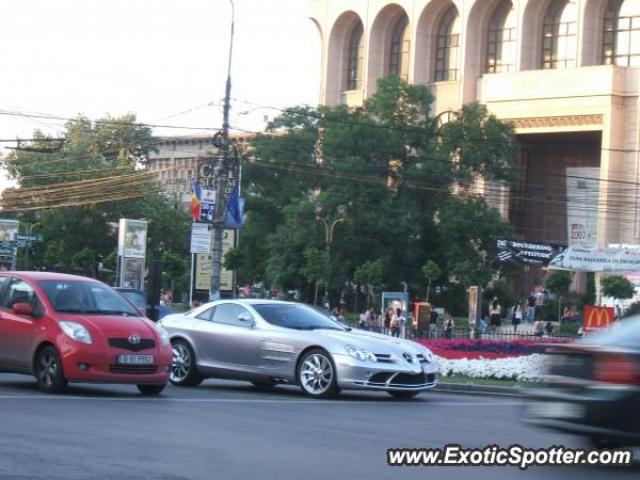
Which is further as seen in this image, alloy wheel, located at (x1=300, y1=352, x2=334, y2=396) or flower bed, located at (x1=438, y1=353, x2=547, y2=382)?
flower bed, located at (x1=438, y1=353, x2=547, y2=382)

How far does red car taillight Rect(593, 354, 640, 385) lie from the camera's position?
10.1 m

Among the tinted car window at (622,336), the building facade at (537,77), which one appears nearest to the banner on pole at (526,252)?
the building facade at (537,77)

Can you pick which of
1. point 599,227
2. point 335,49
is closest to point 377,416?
point 599,227

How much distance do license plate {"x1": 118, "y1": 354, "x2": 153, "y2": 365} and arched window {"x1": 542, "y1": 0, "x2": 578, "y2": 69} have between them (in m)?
56.6

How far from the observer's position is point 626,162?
65.9m

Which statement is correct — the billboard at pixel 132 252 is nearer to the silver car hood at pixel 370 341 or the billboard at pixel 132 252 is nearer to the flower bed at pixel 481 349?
the flower bed at pixel 481 349

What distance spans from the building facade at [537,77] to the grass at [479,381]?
40637mm

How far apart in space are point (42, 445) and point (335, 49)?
73.3m

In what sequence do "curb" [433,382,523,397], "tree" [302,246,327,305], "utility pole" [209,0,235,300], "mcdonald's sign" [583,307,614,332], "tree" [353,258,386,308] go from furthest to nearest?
"tree" [302,246,327,305] < "tree" [353,258,386,308] < "utility pole" [209,0,235,300] < "mcdonald's sign" [583,307,614,332] < "curb" [433,382,523,397]

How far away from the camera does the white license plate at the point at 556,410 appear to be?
10.4 metres

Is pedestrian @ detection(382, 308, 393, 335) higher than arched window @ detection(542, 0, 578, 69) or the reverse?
the reverse

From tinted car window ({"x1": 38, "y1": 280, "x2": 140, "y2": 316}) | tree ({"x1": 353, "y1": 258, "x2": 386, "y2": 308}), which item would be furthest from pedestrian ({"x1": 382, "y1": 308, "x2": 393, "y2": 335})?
tinted car window ({"x1": 38, "y1": 280, "x2": 140, "y2": 316})

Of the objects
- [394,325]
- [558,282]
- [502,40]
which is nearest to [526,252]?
[394,325]

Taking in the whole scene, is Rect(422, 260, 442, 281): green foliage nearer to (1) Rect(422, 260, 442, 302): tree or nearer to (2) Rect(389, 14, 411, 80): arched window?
(1) Rect(422, 260, 442, 302): tree
